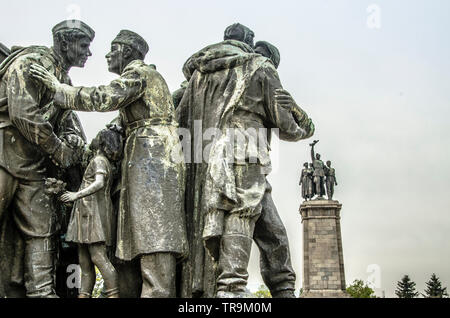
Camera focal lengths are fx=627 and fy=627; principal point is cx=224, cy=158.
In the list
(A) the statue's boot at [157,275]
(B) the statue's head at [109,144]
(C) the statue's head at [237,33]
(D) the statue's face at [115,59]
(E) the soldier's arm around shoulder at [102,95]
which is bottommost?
(A) the statue's boot at [157,275]

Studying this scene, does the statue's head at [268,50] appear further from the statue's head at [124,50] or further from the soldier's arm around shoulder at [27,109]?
the soldier's arm around shoulder at [27,109]

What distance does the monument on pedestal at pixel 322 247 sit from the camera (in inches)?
1497

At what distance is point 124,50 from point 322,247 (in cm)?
3496

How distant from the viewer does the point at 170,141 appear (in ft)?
19.5

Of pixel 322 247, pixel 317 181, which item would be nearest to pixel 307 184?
pixel 317 181

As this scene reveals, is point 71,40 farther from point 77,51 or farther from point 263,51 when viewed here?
point 263,51

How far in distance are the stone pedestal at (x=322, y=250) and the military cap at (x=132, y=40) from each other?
106 feet

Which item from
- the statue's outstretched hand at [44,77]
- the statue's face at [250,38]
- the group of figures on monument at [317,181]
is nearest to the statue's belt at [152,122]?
the statue's outstretched hand at [44,77]

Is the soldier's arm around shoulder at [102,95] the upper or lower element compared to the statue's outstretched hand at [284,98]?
lower

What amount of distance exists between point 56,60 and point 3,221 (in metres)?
1.68

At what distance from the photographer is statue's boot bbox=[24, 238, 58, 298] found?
5.80 meters

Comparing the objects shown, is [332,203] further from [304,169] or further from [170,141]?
[170,141]

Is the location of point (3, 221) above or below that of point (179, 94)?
below
